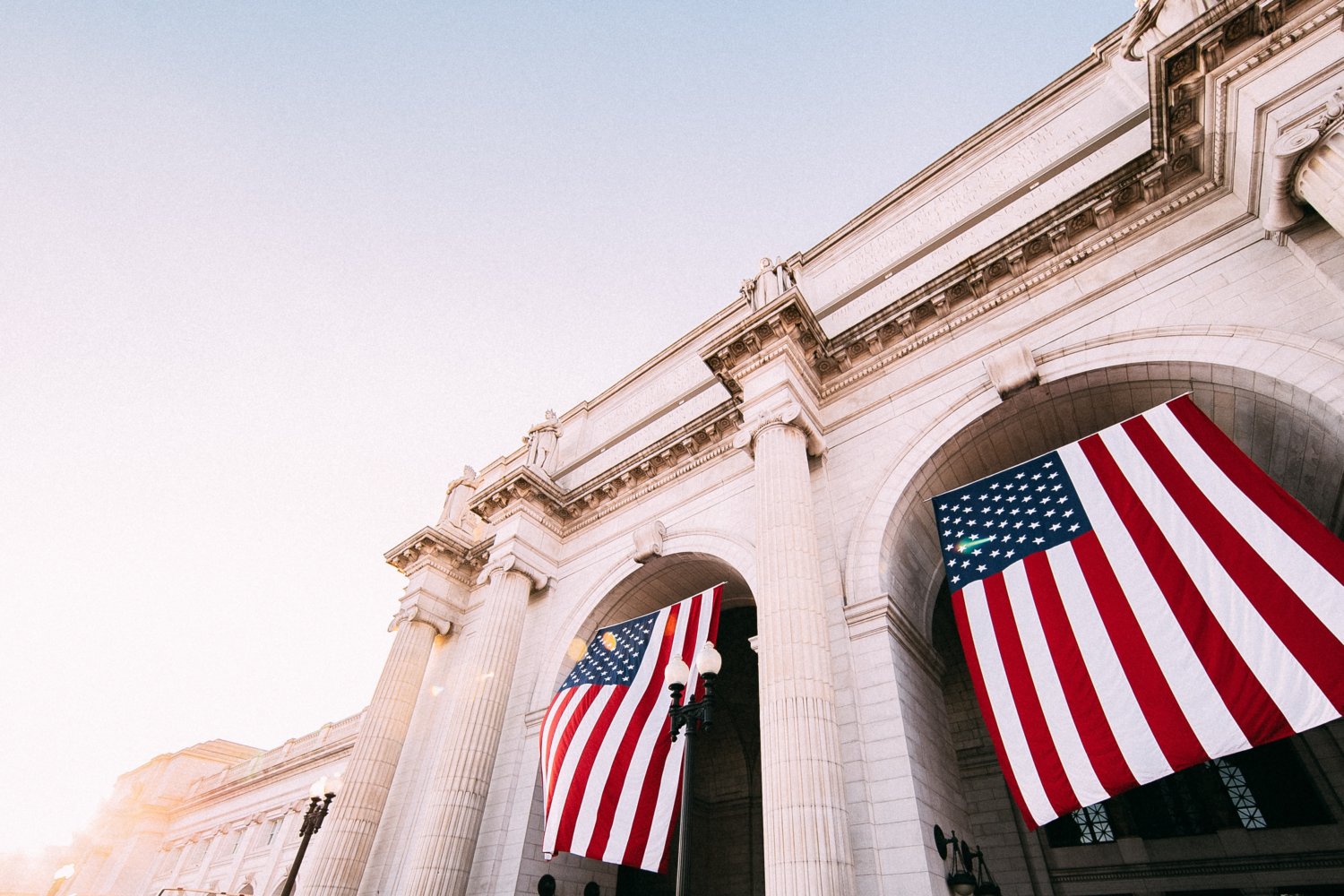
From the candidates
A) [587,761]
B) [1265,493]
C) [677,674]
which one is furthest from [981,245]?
[587,761]

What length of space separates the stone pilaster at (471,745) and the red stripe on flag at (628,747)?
12.9 ft

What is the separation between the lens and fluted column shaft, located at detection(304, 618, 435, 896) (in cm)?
1565

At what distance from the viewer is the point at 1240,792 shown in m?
13.2

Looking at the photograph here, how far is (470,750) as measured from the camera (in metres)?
14.9

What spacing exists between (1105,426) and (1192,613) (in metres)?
5.56

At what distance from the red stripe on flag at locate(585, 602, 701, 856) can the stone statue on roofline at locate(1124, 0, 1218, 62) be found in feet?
45.4

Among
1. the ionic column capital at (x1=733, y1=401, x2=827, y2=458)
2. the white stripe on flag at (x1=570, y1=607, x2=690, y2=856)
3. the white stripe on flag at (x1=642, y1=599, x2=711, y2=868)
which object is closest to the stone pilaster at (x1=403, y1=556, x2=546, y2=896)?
the white stripe on flag at (x1=570, y1=607, x2=690, y2=856)

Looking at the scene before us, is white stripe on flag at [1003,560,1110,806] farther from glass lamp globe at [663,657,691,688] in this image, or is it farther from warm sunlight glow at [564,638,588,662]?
warm sunlight glow at [564,638,588,662]

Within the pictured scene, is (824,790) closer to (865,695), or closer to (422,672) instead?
(865,695)

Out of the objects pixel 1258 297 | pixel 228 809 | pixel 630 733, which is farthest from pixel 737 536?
pixel 228 809

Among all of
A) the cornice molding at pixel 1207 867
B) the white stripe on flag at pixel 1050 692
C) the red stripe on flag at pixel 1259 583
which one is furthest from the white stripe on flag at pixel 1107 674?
the cornice molding at pixel 1207 867

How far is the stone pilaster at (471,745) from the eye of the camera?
13375mm

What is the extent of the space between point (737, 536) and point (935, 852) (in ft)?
23.0

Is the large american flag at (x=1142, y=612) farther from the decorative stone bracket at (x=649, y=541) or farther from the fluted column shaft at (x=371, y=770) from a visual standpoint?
the fluted column shaft at (x=371, y=770)
